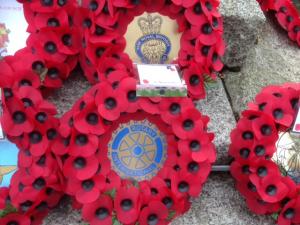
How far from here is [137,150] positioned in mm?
1827

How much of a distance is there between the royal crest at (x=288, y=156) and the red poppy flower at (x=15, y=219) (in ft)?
3.03

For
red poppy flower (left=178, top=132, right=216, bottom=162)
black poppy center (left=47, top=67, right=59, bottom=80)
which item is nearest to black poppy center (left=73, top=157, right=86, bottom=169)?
red poppy flower (left=178, top=132, right=216, bottom=162)

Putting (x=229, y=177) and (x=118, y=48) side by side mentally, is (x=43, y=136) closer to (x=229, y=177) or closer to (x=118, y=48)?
(x=118, y=48)

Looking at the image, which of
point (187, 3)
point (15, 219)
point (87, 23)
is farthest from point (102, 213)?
point (187, 3)

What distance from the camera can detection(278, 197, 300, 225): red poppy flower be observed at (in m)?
1.84

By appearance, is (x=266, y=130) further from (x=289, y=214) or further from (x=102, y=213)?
(x=102, y=213)

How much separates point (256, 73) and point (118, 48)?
86 cm

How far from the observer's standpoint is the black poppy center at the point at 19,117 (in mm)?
1729

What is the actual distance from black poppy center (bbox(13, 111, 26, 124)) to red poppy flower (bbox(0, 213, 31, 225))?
30 centimetres

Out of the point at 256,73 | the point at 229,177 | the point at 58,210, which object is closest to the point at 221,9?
the point at 256,73

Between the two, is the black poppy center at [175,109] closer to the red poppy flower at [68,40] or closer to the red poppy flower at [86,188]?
the red poppy flower at [86,188]

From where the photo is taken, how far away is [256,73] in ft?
8.44

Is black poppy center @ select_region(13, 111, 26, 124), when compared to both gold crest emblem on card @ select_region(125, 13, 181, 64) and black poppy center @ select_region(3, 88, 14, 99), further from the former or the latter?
gold crest emblem on card @ select_region(125, 13, 181, 64)

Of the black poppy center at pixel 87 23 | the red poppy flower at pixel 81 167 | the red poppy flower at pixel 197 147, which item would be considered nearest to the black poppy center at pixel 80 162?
the red poppy flower at pixel 81 167
